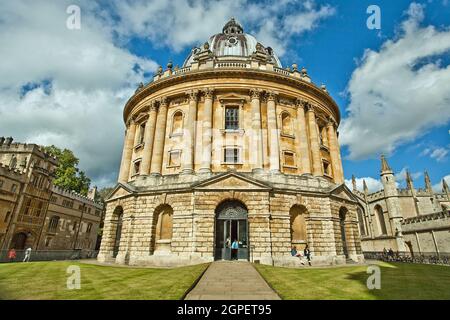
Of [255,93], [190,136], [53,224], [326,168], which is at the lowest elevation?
[53,224]

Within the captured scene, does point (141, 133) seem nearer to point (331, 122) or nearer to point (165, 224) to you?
point (165, 224)

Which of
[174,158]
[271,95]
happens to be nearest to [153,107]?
[174,158]

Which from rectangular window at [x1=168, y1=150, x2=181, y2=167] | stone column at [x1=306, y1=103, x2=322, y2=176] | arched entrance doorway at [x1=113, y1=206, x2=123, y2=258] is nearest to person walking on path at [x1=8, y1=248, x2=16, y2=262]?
arched entrance doorway at [x1=113, y1=206, x2=123, y2=258]

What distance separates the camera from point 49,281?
1080cm

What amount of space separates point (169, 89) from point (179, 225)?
45.4ft

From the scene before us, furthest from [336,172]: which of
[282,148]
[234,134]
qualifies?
[234,134]

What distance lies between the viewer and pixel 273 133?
2303 centimetres

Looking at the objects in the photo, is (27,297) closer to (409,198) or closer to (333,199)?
(333,199)

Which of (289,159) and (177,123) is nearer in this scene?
(289,159)

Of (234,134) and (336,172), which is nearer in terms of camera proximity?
(234,134)

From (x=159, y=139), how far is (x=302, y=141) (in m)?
13.5

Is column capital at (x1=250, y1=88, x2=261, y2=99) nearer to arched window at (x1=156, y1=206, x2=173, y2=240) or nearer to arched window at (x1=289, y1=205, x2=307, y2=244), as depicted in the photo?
arched window at (x1=289, y1=205, x2=307, y2=244)

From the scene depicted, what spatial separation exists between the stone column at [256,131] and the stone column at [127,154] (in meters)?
13.9
